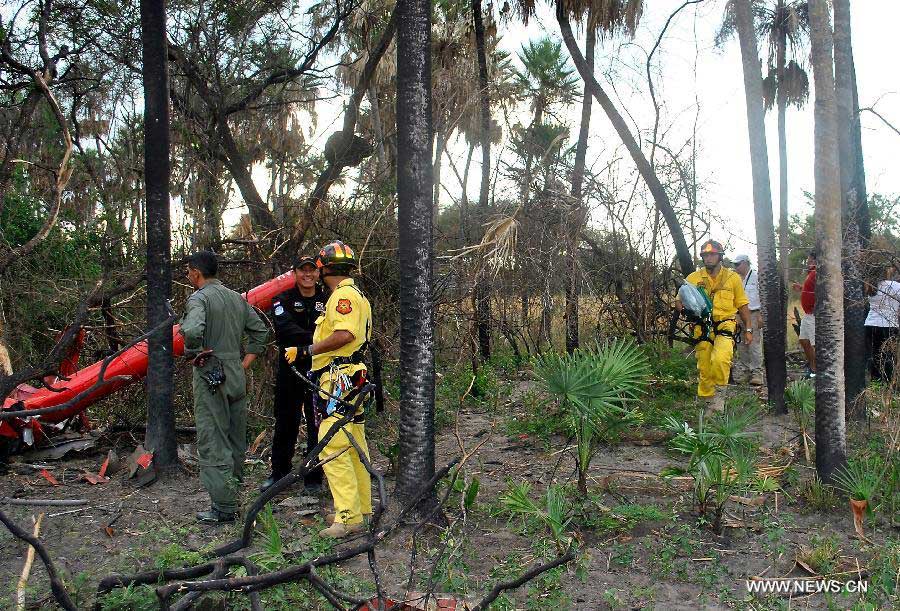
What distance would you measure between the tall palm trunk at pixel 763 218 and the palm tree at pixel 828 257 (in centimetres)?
310

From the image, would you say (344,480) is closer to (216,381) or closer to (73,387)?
(216,381)

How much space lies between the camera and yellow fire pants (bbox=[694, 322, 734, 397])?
8969 mm

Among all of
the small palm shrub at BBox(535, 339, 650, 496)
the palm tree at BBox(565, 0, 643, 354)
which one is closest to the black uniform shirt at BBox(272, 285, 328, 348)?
the small palm shrub at BBox(535, 339, 650, 496)

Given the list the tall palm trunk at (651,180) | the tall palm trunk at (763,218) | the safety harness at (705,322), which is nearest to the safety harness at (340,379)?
the safety harness at (705,322)

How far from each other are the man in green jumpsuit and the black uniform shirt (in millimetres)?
438

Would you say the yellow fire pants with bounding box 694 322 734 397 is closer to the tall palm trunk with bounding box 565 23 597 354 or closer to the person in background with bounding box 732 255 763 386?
the tall palm trunk with bounding box 565 23 597 354

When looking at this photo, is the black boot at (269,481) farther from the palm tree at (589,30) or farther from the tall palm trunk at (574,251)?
the palm tree at (589,30)

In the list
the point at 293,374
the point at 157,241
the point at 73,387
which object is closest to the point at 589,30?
the point at 157,241

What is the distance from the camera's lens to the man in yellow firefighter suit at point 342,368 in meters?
5.76

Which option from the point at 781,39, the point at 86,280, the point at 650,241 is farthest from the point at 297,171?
the point at 781,39

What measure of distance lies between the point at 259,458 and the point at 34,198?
25.9ft

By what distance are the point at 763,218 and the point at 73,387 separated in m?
7.89

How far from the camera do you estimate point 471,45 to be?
1795 cm

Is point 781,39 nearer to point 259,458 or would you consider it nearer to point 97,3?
point 97,3
